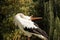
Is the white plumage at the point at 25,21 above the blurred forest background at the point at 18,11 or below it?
above

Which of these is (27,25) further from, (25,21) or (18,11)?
(18,11)

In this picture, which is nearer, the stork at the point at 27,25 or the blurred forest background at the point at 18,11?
the stork at the point at 27,25

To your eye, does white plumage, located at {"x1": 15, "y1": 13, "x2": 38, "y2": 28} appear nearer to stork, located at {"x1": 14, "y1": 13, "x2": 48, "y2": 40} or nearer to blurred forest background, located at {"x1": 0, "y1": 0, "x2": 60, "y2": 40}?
stork, located at {"x1": 14, "y1": 13, "x2": 48, "y2": 40}

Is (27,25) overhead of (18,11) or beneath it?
overhead

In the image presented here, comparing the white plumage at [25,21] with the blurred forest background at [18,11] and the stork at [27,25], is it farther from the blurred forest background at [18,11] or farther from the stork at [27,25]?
the blurred forest background at [18,11]

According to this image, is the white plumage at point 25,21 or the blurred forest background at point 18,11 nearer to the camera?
the white plumage at point 25,21

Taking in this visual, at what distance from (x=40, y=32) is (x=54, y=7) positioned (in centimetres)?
168

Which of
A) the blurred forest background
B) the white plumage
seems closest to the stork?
the white plumage

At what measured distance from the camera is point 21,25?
250 cm

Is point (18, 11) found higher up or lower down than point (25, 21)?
lower down

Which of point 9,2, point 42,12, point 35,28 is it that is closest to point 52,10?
point 42,12

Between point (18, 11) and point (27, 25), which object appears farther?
→ point (18, 11)

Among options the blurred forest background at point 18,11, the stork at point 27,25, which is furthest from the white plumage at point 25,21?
the blurred forest background at point 18,11

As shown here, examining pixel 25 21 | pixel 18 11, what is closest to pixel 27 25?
pixel 25 21
